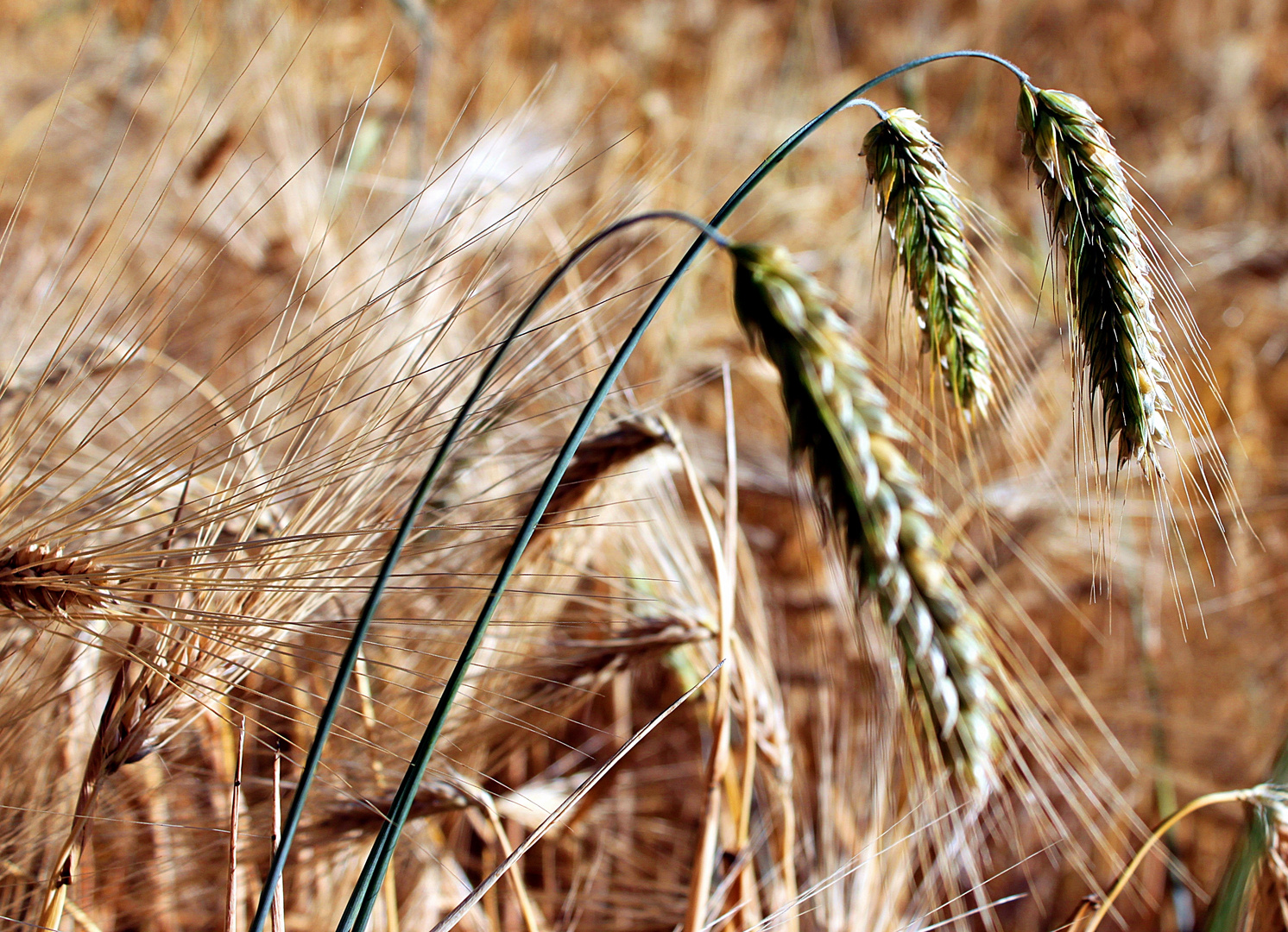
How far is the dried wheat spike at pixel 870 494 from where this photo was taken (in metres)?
0.48

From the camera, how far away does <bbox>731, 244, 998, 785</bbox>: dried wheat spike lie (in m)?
0.48

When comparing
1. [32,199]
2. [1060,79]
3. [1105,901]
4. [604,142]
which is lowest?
[1105,901]

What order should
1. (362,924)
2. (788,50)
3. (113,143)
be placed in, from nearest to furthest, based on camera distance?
(362,924), (113,143), (788,50)

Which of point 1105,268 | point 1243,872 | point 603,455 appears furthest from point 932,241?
point 1243,872

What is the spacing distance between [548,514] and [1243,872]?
0.53 meters

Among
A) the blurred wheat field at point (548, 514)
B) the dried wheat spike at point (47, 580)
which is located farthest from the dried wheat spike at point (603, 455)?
the dried wheat spike at point (47, 580)

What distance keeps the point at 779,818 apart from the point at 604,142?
5.09 feet

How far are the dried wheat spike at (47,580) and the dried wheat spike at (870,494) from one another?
0.40 metres

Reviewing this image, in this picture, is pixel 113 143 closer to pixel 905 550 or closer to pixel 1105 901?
pixel 905 550

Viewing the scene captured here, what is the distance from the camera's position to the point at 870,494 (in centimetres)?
50

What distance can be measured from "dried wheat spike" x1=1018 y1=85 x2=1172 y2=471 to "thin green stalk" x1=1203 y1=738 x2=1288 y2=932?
1.03ft

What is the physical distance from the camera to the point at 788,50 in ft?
8.94

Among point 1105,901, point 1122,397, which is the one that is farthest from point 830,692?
point 1122,397

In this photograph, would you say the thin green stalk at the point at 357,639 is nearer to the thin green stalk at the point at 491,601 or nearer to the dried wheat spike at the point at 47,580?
the thin green stalk at the point at 491,601
